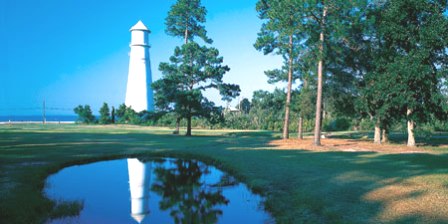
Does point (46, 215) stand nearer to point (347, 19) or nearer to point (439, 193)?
point (439, 193)

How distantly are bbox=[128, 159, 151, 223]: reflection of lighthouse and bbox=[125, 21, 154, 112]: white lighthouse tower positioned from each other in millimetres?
32917

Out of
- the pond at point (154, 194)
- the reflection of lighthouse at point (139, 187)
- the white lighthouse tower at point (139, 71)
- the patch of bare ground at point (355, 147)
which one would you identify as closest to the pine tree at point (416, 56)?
the patch of bare ground at point (355, 147)

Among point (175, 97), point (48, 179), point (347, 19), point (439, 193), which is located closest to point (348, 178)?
point (439, 193)

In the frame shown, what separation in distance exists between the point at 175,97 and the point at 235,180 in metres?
18.1

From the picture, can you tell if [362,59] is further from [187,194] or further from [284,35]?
[187,194]

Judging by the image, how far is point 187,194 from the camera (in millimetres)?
A: 10211

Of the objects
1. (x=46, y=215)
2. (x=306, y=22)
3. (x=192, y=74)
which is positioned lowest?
(x=46, y=215)

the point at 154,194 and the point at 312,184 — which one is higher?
the point at 312,184

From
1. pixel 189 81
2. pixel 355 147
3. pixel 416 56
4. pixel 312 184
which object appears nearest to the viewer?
pixel 312 184

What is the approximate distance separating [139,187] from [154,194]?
1148 mm

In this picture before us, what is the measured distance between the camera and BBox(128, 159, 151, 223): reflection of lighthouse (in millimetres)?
8392

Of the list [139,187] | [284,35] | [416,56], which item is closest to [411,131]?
[416,56]

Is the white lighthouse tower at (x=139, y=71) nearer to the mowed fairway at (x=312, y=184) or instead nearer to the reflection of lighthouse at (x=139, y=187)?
the mowed fairway at (x=312, y=184)

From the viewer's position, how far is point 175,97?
95.2ft
